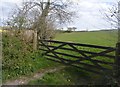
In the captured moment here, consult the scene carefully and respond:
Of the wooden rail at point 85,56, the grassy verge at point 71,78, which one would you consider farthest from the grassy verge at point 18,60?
the grassy verge at point 71,78

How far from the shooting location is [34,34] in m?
11.1

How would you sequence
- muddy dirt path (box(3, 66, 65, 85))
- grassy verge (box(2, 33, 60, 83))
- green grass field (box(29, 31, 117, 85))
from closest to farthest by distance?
1. green grass field (box(29, 31, 117, 85))
2. muddy dirt path (box(3, 66, 65, 85))
3. grassy verge (box(2, 33, 60, 83))

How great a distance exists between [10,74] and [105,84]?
348 cm

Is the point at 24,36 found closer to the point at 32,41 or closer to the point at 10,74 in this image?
the point at 32,41

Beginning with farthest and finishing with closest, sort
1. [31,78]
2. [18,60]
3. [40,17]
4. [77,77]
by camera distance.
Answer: [40,17] < [18,60] < [77,77] < [31,78]

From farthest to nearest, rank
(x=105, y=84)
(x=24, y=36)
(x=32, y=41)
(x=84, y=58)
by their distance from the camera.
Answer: (x=32, y=41)
(x=24, y=36)
(x=84, y=58)
(x=105, y=84)

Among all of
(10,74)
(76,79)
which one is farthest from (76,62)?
(10,74)

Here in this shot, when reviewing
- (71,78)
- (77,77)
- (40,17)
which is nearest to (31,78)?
(71,78)

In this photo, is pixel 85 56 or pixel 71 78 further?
pixel 85 56

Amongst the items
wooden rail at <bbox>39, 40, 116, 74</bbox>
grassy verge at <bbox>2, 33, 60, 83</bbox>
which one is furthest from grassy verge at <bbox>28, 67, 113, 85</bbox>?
grassy verge at <bbox>2, 33, 60, 83</bbox>

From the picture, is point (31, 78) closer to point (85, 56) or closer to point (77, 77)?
point (77, 77)

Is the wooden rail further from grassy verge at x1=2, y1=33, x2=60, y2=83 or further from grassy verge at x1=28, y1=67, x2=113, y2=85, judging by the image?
grassy verge at x1=2, y1=33, x2=60, y2=83

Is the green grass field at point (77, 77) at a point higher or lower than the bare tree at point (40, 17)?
lower

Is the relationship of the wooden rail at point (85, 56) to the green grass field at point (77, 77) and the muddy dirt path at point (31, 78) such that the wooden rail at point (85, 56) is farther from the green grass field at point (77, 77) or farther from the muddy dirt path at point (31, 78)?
the muddy dirt path at point (31, 78)
